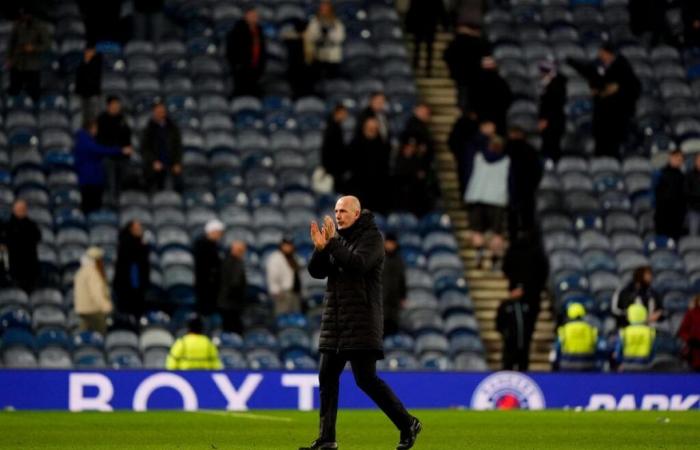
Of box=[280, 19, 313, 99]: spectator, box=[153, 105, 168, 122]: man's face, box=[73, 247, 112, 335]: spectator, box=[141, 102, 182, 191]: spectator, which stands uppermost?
box=[280, 19, 313, 99]: spectator

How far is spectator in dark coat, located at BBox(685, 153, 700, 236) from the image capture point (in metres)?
29.4

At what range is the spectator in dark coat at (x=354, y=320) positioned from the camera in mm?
14070

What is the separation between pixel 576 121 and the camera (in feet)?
105

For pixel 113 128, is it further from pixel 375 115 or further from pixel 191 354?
pixel 191 354

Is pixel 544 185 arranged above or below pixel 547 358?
above

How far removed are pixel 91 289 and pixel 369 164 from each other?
525 centimetres

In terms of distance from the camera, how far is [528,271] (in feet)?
89.4

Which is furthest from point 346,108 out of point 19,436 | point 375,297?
point 375,297

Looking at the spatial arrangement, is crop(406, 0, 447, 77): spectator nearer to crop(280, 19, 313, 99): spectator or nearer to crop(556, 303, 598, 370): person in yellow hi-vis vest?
crop(280, 19, 313, 99): spectator

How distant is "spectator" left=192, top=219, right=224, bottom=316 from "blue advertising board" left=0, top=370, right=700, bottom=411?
8.88ft

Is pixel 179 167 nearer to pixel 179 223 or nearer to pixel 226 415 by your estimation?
pixel 179 223

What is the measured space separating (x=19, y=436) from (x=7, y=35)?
1466 centimetres

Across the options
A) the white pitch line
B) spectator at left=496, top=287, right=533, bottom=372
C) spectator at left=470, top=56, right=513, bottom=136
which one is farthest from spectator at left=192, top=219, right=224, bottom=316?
spectator at left=470, top=56, right=513, bottom=136

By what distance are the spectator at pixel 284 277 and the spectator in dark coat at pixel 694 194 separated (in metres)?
6.92
